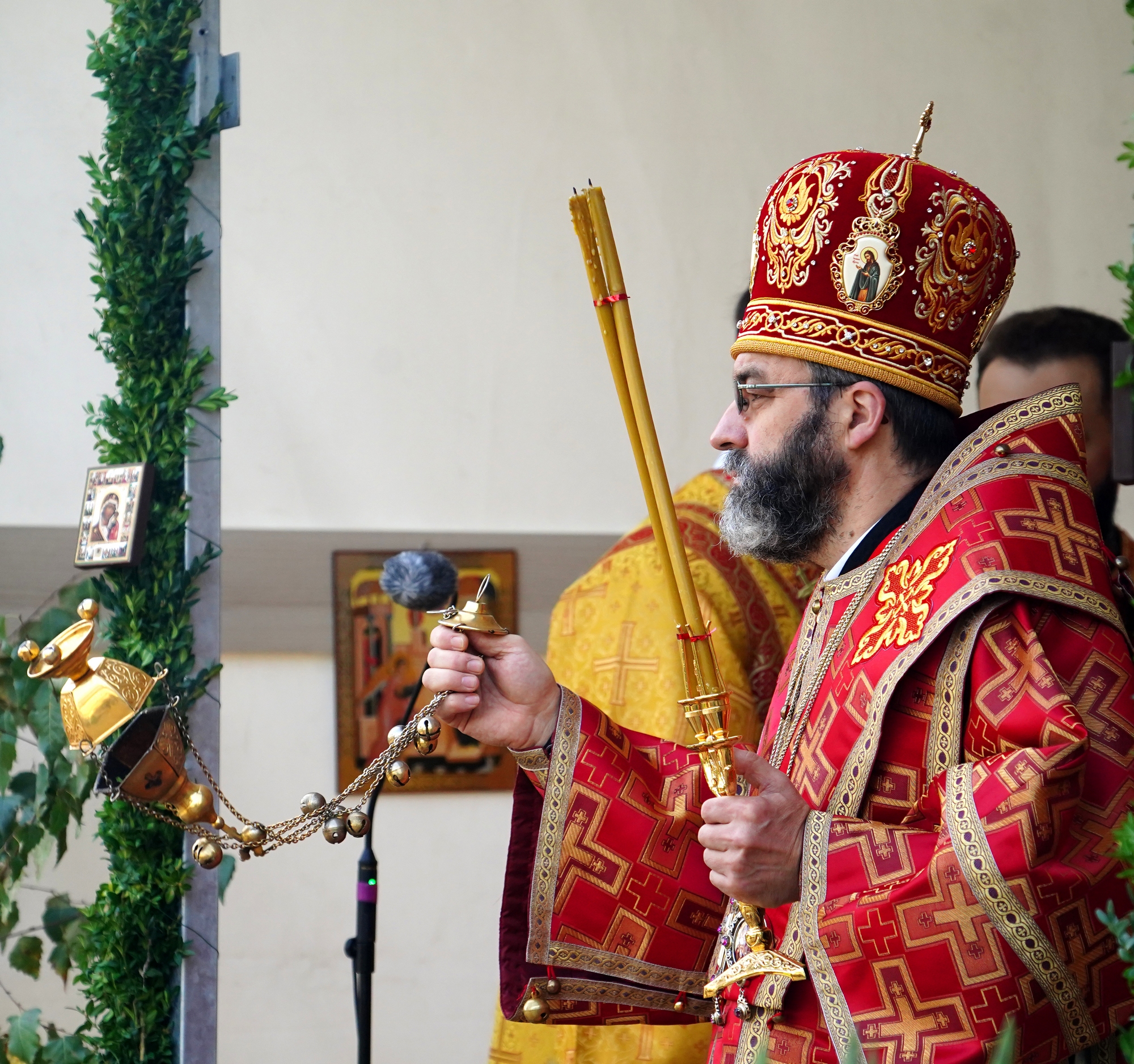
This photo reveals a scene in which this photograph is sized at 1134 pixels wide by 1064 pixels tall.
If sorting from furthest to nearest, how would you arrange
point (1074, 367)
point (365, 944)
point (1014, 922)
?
1. point (1074, 367)
2. point (365, 944)
3. point (1014, 922)

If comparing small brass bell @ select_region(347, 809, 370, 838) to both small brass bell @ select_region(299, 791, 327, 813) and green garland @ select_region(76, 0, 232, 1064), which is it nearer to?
small brass bell @ select_region(299, 791, 327, 813)

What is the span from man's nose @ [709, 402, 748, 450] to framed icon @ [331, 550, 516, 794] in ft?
8.33

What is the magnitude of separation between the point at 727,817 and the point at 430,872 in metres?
3.21

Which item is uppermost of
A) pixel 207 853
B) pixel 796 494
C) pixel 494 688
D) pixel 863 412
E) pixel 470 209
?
pixel 470 209

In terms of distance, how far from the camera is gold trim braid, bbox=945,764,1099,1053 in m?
1.52

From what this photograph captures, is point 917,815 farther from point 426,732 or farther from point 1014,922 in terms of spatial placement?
point 426,732

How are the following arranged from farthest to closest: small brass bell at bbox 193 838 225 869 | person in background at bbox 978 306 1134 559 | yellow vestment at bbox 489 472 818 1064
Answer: person in background at bbox 978 306 1134 559 < yellow vestment at bbox 489 472 818 1064 < small brass bell at bbox 193 838 225 869

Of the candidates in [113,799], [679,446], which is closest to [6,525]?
[679,446]

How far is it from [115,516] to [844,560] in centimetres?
117

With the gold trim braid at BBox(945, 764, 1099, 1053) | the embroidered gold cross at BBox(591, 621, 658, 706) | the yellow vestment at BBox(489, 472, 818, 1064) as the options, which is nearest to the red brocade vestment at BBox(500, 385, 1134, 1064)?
the gold trim braid at BBox(945, 764, 1099, 1053)

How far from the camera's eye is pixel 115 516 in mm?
2264

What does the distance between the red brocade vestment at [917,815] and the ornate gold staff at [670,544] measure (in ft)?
0.21

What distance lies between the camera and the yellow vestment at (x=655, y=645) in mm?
2729

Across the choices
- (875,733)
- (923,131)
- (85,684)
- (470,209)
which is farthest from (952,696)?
(470,209)
